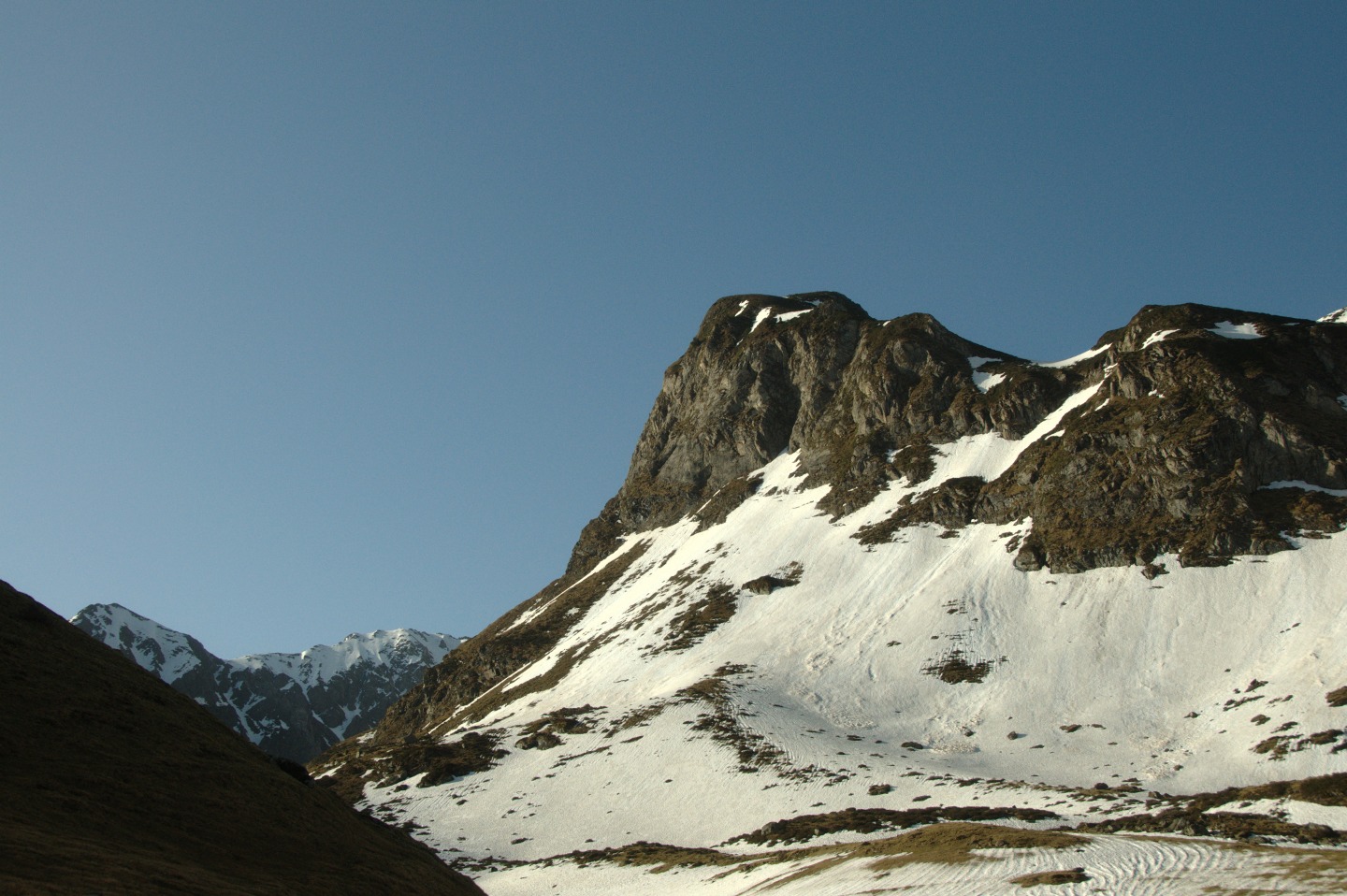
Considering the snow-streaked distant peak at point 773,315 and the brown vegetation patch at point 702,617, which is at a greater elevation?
the snow-streaked distant peak at point 773,315

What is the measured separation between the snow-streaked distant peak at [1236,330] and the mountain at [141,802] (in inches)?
4204

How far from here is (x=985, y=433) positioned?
384 feet

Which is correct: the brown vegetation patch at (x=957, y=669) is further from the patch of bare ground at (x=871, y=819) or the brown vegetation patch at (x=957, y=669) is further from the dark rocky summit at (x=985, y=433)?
the patch of bare ground at (x=871, y=819)

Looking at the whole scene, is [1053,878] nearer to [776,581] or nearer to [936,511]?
[776,581]

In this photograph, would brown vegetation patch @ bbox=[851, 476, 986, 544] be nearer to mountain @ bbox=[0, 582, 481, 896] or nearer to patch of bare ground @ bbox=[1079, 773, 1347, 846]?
patch of bare ground @ bbox=[1079, 773, 1347, 846]

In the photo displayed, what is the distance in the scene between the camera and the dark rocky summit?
84.6m

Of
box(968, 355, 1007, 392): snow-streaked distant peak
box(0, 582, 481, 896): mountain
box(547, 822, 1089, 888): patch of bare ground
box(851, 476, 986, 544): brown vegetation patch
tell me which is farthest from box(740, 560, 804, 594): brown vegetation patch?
box(0, 582, 481, 896): mountain

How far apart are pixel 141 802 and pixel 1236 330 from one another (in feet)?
392

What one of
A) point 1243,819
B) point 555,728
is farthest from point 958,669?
point 1243,819

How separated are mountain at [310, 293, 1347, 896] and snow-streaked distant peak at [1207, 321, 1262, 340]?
63 centimetres

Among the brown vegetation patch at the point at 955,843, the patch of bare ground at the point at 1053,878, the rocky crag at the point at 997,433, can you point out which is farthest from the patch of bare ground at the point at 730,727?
the patch of bare ground at the point at 1053,878

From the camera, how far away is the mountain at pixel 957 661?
4731cm

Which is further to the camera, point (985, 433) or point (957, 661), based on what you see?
point (985, 433)

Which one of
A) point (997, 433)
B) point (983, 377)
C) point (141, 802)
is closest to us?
point (141, 802)
